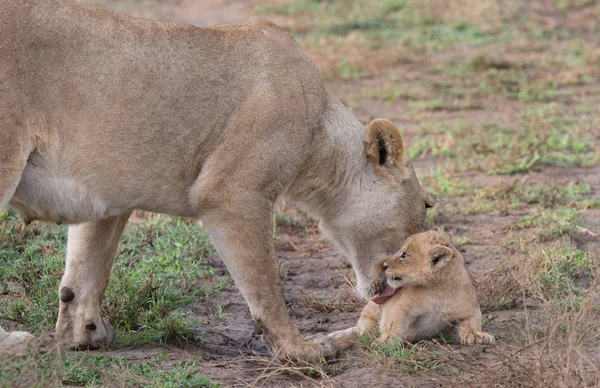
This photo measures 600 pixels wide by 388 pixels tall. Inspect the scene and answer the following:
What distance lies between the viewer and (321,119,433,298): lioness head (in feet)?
18.0

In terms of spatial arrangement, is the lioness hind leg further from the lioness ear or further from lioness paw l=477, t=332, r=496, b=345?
lioness paw l=477, t=332, r=496, b=345

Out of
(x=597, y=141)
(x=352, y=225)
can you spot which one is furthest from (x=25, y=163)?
(x=597, y=141)

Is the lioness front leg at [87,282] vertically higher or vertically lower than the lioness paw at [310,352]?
higher

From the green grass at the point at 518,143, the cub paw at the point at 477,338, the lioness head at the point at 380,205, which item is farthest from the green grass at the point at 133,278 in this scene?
the green grass at the point at 518,143

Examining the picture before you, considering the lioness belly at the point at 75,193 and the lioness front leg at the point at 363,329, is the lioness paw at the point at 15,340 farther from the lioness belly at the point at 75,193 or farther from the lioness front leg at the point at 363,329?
the lioness front leg at the point at 363,329

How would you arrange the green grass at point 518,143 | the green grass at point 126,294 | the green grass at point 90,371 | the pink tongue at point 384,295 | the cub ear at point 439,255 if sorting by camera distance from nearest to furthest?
the green grass at point 90,371 → the green grass at point 126,294 → the cub ear at point 439,255 → the pink tongue at point 384,295 → the green grass at point 518,143

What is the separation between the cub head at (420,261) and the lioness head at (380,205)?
351mm

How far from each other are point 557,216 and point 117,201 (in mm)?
3436

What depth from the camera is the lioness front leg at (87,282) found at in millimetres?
5316

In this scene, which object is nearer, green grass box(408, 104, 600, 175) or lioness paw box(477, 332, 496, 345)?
lioness paw box(477, 332, 496, 345)

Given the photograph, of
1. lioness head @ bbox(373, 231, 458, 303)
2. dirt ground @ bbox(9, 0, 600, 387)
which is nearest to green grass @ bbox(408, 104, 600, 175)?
dirt ground @ bbox(9, 0, 600, 387)

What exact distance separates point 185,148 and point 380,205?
1.12 m

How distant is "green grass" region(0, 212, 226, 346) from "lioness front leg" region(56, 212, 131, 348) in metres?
0.13

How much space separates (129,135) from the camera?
15.6 feet
